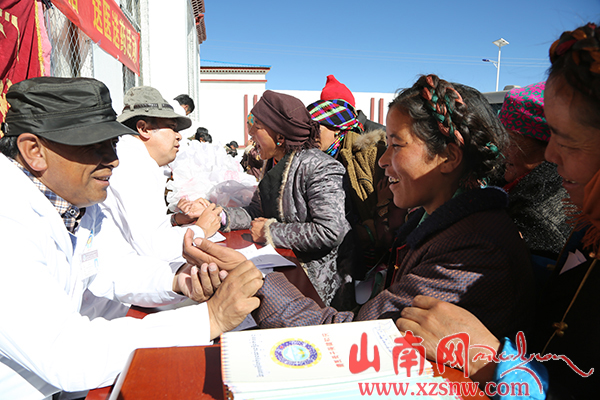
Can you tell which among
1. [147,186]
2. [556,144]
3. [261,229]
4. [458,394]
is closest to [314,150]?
[261,229]

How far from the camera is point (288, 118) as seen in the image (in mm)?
2480

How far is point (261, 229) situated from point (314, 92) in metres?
19.0

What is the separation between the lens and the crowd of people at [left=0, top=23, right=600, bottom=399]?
2.81 feet

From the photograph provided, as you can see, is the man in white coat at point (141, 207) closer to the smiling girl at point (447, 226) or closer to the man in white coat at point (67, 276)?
the man in white coat at point (67, 276)

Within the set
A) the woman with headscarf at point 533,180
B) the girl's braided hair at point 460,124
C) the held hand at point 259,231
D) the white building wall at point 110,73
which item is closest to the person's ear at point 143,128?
the held hand at point 259,231

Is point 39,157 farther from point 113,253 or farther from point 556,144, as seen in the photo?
point 556,144

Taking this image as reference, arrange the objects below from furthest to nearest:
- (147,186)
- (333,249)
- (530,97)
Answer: (333,249) < (147,186) < (530,97)

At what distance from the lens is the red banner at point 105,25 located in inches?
125

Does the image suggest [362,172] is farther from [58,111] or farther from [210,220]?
[58,111]

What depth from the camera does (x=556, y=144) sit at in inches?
35.2

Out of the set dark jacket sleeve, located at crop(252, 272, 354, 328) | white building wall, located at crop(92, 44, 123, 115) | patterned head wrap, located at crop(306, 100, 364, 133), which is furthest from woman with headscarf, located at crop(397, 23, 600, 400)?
white building wall, located at crop(92, 44, 123, 115)

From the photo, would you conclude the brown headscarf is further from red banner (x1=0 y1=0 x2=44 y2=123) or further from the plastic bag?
red banner (x1=0 y1=0 x2=44 y2=123)

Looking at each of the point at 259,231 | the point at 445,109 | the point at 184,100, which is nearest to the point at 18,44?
the point at 259,231

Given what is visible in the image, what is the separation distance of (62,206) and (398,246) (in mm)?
1376
